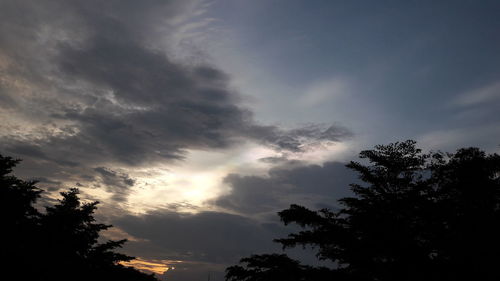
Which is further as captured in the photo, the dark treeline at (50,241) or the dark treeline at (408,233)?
the dark treeline at (50,241)

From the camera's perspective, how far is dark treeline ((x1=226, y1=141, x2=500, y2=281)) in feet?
31.8

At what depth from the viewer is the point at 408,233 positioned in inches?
446

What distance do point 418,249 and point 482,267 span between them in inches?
71.0

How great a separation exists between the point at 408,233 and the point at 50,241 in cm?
2226

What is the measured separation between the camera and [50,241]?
67.8ft

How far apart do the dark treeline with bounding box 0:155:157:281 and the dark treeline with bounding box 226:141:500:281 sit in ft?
32.5

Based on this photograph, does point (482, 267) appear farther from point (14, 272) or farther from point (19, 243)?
point (19, 243)

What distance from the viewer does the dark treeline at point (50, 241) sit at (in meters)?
13.5

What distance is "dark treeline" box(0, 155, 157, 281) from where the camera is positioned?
1349 cm

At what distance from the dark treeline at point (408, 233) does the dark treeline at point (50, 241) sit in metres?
9.89

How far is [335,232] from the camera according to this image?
10789mm

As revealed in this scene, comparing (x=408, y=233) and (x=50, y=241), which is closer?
(x=408, y=233)

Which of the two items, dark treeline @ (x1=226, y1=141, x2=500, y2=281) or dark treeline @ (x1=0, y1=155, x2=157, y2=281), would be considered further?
dark treeline @ (x1=0, y1=155, x2=157, y2=281)

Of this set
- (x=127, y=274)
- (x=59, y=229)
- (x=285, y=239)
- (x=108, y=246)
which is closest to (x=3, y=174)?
(x=59, y=229)
